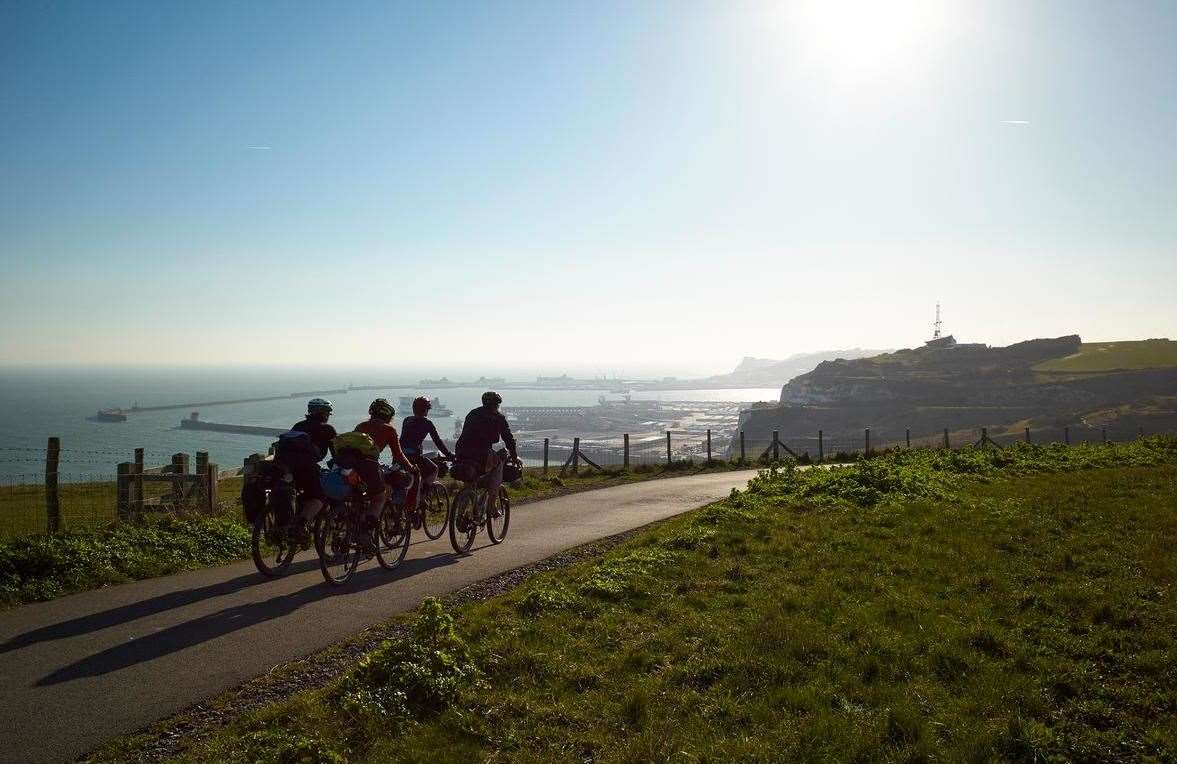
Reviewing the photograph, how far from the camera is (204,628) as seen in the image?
7.93 metres

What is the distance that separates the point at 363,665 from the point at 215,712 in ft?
3.99

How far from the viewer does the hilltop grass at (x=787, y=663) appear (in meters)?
5.32

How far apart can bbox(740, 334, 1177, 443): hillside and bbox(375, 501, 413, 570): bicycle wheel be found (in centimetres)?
10737

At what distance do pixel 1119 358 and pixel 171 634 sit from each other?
18672 cm

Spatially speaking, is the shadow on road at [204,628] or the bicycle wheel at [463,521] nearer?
the shadow on road at [204,628]

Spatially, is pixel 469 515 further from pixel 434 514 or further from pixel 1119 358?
pixel 1119 358

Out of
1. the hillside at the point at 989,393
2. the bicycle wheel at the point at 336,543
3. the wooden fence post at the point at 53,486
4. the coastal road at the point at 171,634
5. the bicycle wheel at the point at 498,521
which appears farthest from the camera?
the hillside at the point at 989,393

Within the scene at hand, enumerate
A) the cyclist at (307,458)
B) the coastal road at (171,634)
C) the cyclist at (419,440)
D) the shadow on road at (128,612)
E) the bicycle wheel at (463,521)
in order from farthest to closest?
the cyclist at (419,440), the bicycle wheel at (463,521), the cyclist at (307,458), the shadow on road at (128,612), the coastal road at (171,634)

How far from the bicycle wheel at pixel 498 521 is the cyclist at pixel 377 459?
194 centimetres

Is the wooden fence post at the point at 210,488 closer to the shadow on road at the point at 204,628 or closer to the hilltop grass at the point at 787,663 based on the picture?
the shadow on road at the point at 204,628

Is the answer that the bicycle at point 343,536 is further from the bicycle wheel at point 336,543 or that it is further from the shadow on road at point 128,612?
the shadow on road at point 128,612

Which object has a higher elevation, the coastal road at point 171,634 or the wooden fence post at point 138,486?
the wooden fence post at point 138,486

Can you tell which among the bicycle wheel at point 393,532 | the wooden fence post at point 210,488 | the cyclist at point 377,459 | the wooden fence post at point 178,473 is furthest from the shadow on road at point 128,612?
the wooden fence post at point 178,473

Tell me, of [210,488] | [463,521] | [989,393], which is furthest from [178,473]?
[989,393]
